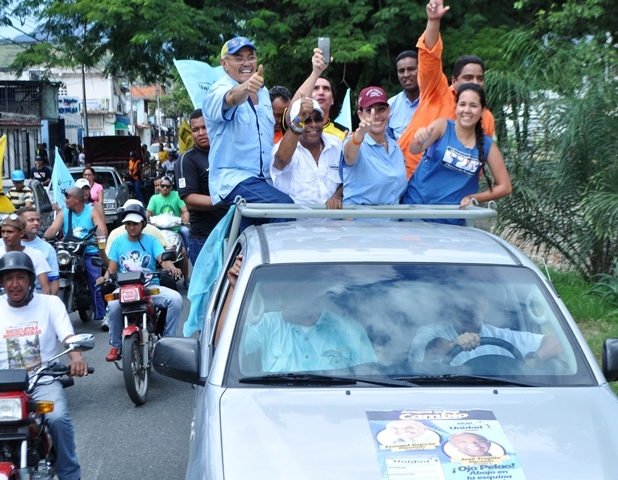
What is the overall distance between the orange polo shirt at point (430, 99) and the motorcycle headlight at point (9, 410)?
3.19m

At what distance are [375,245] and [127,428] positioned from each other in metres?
3.81

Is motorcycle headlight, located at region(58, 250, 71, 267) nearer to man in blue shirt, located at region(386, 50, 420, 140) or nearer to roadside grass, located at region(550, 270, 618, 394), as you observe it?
man in blue shirt, located at region(386, 50, 420, 140)

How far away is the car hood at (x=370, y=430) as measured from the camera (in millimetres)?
3207

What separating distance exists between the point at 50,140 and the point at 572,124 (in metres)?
41.4

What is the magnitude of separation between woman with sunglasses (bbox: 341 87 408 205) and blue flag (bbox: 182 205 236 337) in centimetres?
A: 102

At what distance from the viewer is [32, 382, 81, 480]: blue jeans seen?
520 cm

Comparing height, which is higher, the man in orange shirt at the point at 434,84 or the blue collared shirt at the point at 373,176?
the man in orange shirt at the point at 434,84

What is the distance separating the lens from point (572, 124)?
32.8 ft

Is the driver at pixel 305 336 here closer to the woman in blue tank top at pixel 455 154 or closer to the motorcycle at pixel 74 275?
the woman in blue tank top at pixel 455 154

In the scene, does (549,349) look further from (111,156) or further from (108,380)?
(111,156)

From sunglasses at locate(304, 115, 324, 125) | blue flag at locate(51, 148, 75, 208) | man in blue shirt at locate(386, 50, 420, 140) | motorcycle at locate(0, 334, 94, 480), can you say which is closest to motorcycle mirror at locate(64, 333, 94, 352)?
motorcycle at locate(0, 334, 94, 480)

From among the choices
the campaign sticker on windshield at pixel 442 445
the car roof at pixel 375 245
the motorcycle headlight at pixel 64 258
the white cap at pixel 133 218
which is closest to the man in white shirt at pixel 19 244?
the white cap at pixel 133 218

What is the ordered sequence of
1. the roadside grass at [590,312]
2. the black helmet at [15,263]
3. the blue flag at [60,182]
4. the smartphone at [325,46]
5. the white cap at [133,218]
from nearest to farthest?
the black helmet at [15,263] → the smartphone at [325,46] → the roadside grass at [590,312] → the white cap at [133,218] → the blue flag at [60,182]

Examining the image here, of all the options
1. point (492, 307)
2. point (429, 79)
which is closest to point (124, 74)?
point (429, 79)
